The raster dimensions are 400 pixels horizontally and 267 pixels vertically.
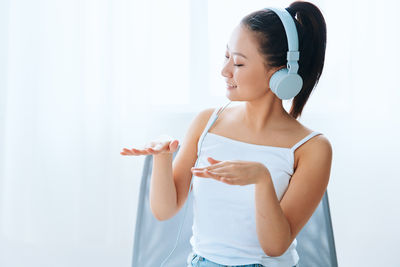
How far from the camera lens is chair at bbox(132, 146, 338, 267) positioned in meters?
1.22

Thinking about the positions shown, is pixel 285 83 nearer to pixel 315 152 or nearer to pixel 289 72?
pixel 289 72

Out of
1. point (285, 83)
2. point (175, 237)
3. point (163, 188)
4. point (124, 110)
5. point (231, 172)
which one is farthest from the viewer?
point (124, 110)

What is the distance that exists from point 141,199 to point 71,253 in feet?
2.57

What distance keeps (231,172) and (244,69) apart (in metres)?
0.30

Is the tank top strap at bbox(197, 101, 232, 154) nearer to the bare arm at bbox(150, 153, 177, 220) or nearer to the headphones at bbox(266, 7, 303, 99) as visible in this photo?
the bare arm at bbox(150, 153, 177, 220)

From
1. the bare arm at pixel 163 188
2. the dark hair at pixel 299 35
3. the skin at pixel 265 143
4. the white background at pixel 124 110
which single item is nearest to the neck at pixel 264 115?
the skin at pixel 265 143

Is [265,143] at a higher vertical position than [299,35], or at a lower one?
lower

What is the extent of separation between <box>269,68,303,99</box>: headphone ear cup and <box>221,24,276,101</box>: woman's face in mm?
45

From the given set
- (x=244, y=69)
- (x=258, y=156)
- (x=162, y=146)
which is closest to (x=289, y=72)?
(x=244, y=69)

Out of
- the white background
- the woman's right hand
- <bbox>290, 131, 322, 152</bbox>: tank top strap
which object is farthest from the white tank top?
the white background

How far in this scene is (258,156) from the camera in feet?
3.52

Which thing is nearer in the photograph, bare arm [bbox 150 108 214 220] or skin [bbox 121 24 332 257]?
skin [bbox 121 24 332 257]

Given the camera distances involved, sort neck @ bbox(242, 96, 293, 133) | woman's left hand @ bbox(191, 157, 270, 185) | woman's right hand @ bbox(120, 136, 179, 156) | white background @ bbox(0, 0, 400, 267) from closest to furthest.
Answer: woman's left hand @ bbox(191, 157, 270, 185) < woman's right hand @ bbox(120, 136, 179, 156) < neck @ bbox(242, 96, 293, 133) < white background @ bbox(0, 0, 400, 267)

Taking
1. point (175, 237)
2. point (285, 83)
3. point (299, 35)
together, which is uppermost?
point (299, 35)
